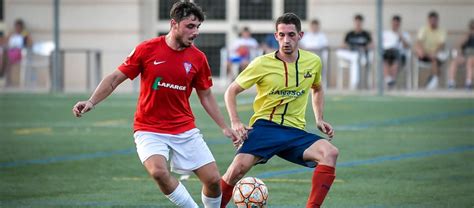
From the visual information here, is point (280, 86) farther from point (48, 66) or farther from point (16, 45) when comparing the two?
point (16, 45)

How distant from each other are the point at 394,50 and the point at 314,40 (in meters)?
1.99

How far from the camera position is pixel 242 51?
2766 centimetres

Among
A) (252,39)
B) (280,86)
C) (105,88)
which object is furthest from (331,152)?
(252,39)

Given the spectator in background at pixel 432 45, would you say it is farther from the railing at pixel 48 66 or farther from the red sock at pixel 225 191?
the red sock at pixel 225 191

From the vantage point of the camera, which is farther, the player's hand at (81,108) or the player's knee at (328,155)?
the player's knee at (328,155)

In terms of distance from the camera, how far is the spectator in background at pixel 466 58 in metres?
26.6

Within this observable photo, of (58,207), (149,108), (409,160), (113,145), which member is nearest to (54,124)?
(113,145)

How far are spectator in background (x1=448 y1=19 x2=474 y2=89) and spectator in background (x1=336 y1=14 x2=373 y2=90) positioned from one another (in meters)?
1.94

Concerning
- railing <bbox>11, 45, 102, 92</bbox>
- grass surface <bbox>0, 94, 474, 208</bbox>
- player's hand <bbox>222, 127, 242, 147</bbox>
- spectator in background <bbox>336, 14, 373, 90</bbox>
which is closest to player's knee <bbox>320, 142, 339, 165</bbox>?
player's hand <bbox>222, 127, 242, 147</bbox>

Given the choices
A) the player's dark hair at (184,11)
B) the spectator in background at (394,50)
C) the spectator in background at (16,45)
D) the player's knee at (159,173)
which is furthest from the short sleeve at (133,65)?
the spectator in background at (16,45)

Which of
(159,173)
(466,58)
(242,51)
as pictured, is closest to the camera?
(159,173)

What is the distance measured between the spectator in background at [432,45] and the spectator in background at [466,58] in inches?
13.1

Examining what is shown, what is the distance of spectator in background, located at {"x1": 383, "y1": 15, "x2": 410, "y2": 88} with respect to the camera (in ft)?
88.1

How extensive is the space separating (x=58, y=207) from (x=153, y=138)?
68.9 inches
